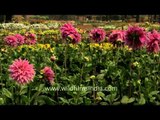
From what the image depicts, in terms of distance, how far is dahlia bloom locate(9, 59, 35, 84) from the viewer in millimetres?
2703

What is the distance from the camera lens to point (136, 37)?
3.30 metres

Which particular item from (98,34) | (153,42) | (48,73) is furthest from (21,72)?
(98,34)

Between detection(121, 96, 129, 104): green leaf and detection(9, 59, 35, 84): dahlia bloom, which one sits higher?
detection(9, 59, 35, 84): dahlia bloom

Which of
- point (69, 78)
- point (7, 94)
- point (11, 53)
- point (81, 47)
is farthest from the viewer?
point (81, 47)

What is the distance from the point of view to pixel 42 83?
3650 millimetres

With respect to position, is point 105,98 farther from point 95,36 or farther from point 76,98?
point 95,36

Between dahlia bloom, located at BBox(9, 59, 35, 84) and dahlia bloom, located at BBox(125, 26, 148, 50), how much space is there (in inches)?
37.7

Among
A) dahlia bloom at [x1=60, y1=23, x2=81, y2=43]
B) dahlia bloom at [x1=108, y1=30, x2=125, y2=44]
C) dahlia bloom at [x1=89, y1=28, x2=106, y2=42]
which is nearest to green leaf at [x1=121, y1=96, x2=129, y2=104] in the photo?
dahlia bloom at [x1=60, y1=23, x2=81, y2=43]

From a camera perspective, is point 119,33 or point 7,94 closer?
point 7,94

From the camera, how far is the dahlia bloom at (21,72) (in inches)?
106

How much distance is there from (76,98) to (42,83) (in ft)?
1.43

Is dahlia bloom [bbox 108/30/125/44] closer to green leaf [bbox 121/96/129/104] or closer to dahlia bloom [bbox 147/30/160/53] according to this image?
dahlia bloom [bbox 147/30/160/53]
